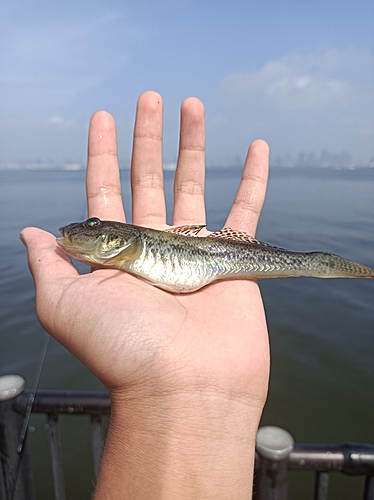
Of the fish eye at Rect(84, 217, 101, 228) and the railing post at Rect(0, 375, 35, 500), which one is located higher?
the fish eye at Rect(84, 217, 101, 228)

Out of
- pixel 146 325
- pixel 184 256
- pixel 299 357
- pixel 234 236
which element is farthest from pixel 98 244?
pixel 299 357

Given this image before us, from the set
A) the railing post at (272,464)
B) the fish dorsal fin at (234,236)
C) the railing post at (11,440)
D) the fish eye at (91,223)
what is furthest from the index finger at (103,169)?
the railing post at (272,464)

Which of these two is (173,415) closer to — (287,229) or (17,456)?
(17,456)

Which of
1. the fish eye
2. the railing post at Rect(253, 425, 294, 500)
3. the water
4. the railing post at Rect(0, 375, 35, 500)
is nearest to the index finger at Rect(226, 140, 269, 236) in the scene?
the fish eye

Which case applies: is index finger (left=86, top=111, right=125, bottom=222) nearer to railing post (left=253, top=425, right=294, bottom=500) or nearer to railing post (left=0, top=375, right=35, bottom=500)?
railing post (left=0, top=375, right=35, bottom=500)

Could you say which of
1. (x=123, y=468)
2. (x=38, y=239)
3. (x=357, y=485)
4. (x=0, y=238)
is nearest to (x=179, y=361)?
(x=123, y=468)

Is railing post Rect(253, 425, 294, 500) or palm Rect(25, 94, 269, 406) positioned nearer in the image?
palm Rect(25, 94, 269, 406)

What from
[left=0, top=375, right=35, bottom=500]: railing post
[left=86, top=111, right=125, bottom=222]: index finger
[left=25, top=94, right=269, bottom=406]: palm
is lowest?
[left=0, top=375, right=35, bottom=500]: railing post

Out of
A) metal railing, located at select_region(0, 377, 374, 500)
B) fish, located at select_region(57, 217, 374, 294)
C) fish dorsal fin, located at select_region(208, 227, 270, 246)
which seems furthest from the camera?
fish dorsal fin, located at select_region(208, 227, 270, 246)

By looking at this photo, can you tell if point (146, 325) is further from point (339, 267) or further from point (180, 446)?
point (339, 267)
